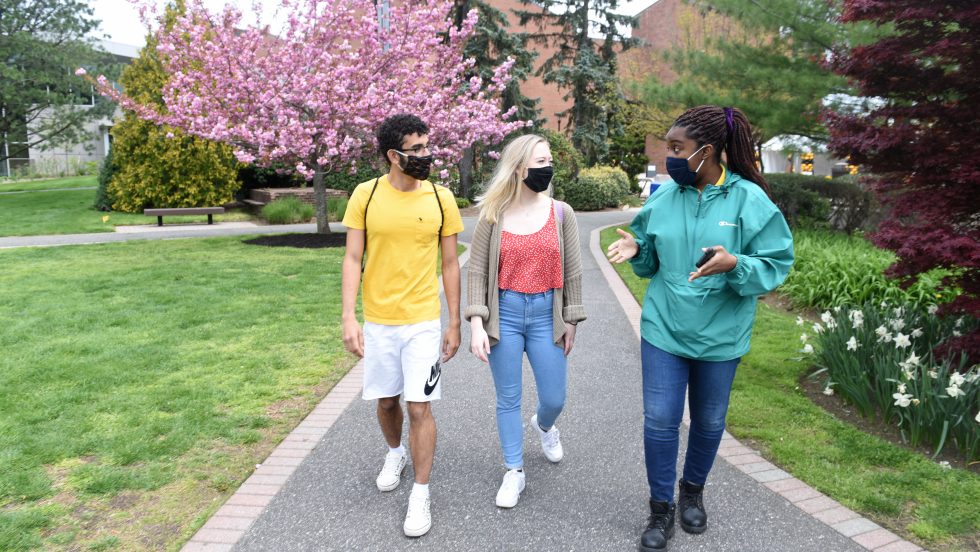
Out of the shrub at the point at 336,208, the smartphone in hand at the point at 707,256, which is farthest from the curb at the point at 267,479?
the shrub at the point at 336,208

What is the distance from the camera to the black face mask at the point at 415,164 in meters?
3.07

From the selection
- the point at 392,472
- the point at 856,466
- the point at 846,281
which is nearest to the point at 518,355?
the point at 392,472

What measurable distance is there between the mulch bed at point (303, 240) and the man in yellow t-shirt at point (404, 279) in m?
10.4

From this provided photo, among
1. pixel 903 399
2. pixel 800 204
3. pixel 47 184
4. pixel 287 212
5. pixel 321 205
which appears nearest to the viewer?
pixel 903 399

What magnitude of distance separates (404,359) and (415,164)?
866mm

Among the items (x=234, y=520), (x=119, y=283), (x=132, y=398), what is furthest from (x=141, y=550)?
(x=119, y=283)

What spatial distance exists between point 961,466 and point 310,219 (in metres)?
17.2

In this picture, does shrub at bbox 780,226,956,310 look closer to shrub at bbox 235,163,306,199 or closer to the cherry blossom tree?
the cherry blossom tree

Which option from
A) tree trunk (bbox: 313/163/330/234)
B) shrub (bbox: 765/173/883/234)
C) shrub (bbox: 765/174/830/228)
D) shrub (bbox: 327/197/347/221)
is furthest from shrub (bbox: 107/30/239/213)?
shrub (bbox: 765/173/883/234)

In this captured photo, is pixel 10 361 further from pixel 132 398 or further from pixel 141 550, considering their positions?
pixel 141 550

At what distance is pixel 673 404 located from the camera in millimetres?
2918

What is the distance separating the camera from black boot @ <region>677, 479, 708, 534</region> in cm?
313

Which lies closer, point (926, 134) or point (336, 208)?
point (926, 134)

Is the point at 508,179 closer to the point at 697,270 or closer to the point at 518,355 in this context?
the point at 518,355
